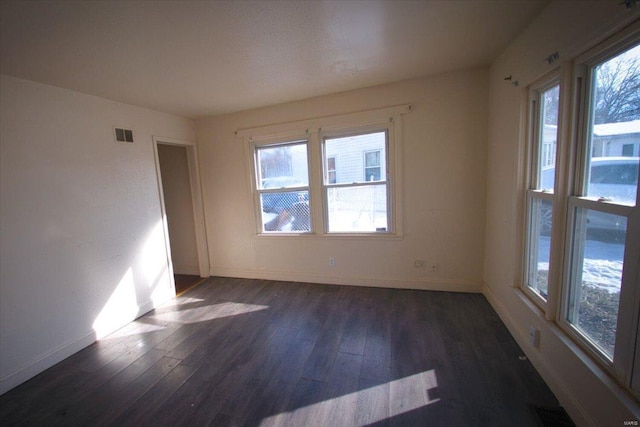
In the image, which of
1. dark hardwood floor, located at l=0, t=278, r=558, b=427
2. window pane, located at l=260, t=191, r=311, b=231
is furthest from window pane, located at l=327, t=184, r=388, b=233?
dark hardwood floor, located at l=0, t=278, r=558, b=427

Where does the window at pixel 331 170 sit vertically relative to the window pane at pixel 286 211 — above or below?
above

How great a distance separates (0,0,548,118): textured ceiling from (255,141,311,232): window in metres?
0.97

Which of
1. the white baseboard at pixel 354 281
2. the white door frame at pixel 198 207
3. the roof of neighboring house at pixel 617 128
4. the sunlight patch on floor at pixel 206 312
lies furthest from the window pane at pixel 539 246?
the white door frame at pixel 198 207

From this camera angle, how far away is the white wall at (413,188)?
9.30ft

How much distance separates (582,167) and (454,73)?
1.77 m

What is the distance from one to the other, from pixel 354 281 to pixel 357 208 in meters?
0.97

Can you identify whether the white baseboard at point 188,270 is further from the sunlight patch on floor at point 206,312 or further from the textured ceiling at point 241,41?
the textured ceiling at point 241,41

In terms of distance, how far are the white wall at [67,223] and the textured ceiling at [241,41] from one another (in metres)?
0.31

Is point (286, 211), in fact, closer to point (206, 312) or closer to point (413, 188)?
point (206, 312)

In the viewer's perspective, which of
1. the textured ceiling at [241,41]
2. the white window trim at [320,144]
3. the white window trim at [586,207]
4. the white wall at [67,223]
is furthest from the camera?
the white window trim at [320,144]

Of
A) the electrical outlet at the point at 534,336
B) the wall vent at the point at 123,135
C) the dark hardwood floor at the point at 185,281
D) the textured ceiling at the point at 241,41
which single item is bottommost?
the dark hardwood floor at the point at 185,281

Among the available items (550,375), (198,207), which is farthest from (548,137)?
(198,207)

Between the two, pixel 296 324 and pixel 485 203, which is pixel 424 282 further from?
pixel 296 324

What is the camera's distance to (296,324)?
2645 millimetres
